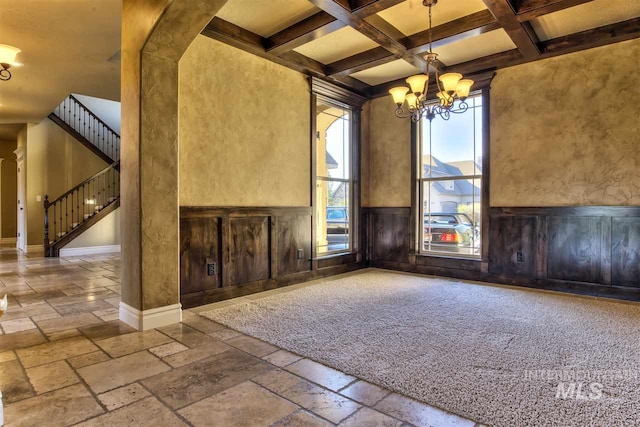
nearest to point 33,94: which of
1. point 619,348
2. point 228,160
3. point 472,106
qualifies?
point 228,160

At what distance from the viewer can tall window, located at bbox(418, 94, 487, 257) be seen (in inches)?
213

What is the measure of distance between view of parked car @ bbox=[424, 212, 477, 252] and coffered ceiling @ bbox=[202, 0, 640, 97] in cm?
215

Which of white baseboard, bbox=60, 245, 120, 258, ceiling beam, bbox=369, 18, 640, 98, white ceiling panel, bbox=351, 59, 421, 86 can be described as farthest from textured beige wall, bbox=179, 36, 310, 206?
white baseboard, bbox=60, 245, 120, 258

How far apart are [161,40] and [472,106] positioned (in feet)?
14.1

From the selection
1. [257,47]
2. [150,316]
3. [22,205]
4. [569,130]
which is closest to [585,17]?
[569,130]

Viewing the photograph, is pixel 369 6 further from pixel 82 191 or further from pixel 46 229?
pixel 82 191

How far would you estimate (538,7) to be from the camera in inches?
140

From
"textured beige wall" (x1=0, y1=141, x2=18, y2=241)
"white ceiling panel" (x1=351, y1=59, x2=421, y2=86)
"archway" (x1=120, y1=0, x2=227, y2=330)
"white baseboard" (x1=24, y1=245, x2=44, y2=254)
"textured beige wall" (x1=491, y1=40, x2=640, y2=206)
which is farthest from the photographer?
"textured beige wall" (x1=0, y1=141, x2=18, y2=241)

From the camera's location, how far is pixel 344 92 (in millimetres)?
5871

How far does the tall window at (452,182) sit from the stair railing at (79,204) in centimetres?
734

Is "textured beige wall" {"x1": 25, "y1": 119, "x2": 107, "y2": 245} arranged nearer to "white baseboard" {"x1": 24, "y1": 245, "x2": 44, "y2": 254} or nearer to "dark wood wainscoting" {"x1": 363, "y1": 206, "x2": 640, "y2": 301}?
"white baseboard" {"x1": 24, "y1": 245, "x2": 44, "y2": 254}

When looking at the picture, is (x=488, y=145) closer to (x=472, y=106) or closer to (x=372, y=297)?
(x=472, y=106)

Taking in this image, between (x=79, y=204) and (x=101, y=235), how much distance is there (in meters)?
1.11

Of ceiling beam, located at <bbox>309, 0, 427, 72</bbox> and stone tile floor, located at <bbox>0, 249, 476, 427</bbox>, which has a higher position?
ceiling beam, located at <bbox>309, 0, 427, 72</bbox>
